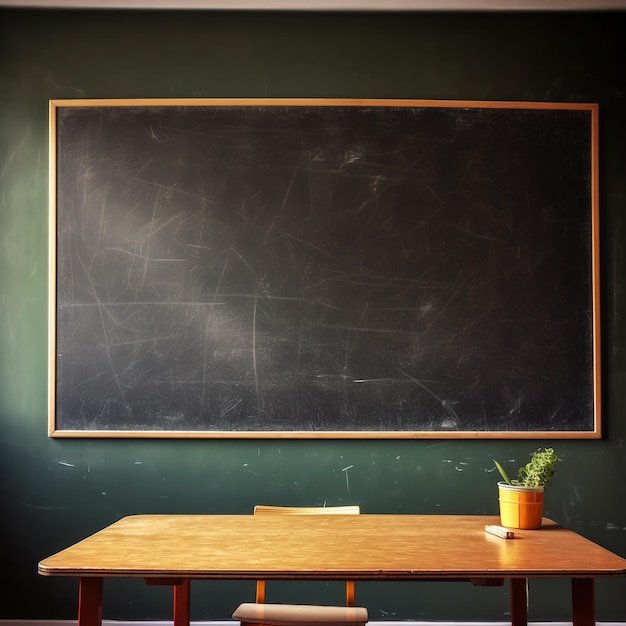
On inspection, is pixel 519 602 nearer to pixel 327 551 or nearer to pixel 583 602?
pixel 583 602

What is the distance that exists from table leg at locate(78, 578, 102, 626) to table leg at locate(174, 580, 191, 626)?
535 millimetres

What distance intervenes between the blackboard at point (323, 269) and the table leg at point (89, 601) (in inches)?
62.3

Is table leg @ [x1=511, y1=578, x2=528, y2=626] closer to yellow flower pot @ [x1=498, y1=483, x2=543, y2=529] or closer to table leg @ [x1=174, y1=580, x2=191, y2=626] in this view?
yellow flower pot @ [x1=498, y1=483, x2=543, y2=529]

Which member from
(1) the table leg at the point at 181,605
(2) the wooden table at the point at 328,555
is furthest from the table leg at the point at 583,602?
(1) the table leg at the point at 181,605

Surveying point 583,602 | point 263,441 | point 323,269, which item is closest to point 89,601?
point 583,602

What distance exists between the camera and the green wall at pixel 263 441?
335 cm

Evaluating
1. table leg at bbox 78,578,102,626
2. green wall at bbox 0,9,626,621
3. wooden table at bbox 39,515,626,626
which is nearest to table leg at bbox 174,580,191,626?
wooden table at bbox 39,515,626,626

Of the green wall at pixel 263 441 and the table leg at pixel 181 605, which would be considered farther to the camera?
the green wall at pixel 263 441

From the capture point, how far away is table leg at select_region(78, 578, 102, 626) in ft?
5.77

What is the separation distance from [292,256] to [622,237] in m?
1.62

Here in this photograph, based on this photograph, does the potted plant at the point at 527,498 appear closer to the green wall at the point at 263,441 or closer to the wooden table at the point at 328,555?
the wooden table at the point at 328,555

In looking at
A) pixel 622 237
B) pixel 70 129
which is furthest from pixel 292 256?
pixel 622 237

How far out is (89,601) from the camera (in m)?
1.77

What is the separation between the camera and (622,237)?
3.44 m
